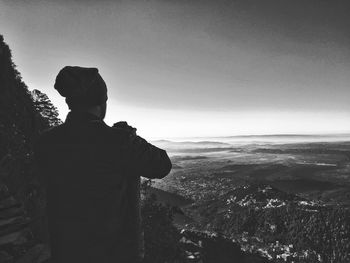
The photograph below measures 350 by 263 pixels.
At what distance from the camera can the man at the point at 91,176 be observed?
165 cm

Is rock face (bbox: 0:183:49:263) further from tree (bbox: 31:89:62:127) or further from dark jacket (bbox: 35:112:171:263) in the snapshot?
tree (bbox: 31:89:62:127)

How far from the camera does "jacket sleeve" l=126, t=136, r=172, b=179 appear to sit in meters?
1.63

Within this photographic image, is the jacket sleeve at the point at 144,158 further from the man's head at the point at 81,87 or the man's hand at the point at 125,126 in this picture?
the man's head at the point at 81,87

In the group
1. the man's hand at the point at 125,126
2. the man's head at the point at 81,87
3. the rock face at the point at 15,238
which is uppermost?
the man's head at the point at 81,87

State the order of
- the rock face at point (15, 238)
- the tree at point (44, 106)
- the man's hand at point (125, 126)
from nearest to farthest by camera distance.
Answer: the man's hand at point (125, 126) → the rock face at point (15, 238) → the tree at point (44, 106)

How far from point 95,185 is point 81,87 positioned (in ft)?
2.20

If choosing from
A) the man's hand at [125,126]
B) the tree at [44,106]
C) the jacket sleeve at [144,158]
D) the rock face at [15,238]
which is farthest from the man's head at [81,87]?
the tree at [44,106]

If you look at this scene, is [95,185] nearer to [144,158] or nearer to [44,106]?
[144,158]

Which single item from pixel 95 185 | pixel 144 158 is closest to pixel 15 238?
pixel 95 185

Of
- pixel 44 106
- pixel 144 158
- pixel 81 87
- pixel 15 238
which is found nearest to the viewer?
pixel 144 158

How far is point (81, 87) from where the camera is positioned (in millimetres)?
1762

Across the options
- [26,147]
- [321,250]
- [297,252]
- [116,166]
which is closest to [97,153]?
[116,166]

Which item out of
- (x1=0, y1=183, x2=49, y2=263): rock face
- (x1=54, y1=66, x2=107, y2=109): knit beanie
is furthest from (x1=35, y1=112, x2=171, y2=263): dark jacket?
(x1=0, y1=183, x2=49, y2=263): rock face

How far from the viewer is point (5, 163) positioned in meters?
10.8
